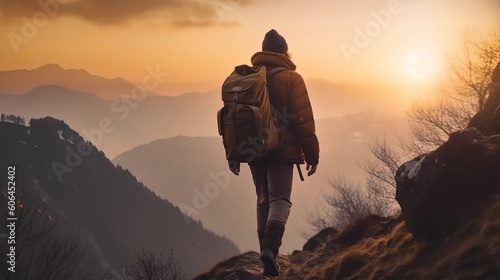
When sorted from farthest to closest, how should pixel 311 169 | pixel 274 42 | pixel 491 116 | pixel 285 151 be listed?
pixel 491 116 < pixel 274 42 < pixel 311 169 < pixel 285 151

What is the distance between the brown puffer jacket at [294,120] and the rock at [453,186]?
153cm

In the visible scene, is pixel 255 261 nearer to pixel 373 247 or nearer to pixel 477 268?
pixel 373 247

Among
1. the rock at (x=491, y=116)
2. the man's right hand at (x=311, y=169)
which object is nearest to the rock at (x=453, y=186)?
the man's right hand at (x=311, y=169)

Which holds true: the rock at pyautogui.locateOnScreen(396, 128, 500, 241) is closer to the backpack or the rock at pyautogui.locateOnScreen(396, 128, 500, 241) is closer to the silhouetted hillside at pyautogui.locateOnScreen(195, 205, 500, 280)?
the silhouetted hillside at pyautogui.locateOnScreen(195, 205, 500, 280)

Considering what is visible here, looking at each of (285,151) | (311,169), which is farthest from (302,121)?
(311,169)

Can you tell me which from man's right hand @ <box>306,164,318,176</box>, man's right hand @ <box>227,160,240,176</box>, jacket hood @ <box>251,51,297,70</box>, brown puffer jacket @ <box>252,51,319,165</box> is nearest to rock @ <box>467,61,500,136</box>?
man's right hand @ <box>306,164,318,176</box>

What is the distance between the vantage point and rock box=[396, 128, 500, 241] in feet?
21.1

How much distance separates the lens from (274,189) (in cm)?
772

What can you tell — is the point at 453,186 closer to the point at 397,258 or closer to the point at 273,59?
the point at 397,258

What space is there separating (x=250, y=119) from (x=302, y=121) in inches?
30.7

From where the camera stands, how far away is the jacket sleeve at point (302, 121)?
7.62 meters

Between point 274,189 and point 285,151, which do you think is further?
point 274,189

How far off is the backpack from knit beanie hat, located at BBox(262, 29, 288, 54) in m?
0.59

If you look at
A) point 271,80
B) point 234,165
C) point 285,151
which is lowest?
point 285,151
